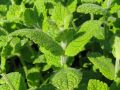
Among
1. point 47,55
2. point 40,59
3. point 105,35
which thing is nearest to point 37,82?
point 40,59

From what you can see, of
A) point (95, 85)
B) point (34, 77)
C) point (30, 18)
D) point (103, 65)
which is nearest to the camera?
point (95, 85)

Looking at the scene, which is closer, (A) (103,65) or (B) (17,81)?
(A) (103,65)

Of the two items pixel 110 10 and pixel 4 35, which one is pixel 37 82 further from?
pixel 110 10

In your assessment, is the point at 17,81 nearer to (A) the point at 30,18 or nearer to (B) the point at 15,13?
(A) the point at 30,18

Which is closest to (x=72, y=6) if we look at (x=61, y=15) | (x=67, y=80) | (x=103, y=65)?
(x=61, y=15)

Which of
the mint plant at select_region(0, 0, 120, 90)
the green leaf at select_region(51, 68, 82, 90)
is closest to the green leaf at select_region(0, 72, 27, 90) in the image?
A: the mint plant at select_region(0, 0, 120, 90)

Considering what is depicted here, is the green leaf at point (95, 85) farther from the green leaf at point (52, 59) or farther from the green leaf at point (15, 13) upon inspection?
the green leaf at point (15, 13)
